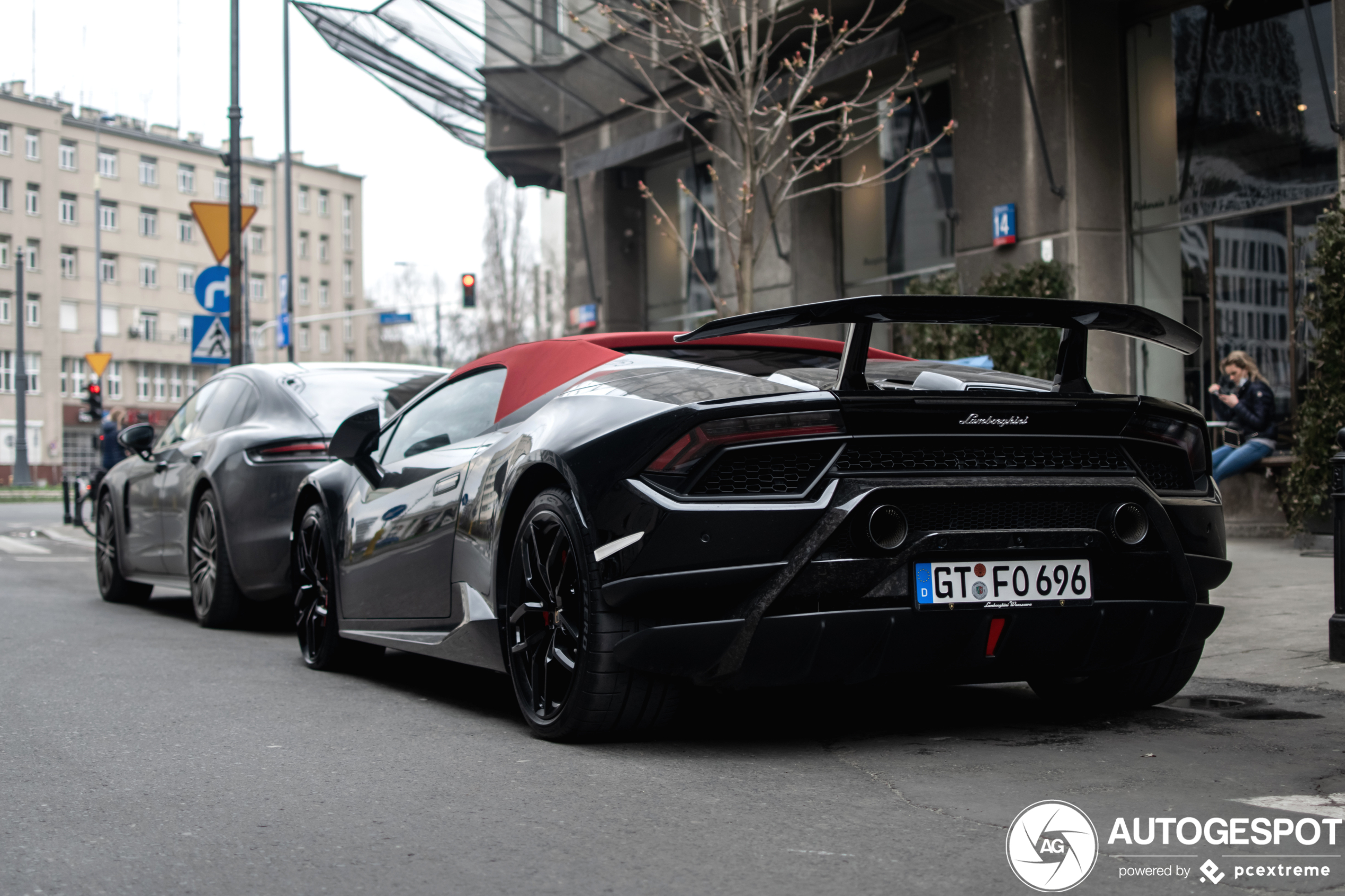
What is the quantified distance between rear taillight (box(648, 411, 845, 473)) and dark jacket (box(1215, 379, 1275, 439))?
912 cm

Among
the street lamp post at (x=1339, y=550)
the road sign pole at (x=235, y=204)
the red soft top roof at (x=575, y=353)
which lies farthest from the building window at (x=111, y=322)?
the street lamp post at (x=1339, y=550)

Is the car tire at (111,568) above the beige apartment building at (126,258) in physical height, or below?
below

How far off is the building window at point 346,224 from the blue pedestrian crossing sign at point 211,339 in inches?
3231

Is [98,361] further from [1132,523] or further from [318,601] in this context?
[1132,523]

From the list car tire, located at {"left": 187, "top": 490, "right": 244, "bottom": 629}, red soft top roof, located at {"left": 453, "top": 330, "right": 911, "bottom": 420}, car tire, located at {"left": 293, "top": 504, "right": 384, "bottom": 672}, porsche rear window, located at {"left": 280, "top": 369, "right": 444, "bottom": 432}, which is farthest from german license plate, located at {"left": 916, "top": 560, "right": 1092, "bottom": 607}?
car tire, located at {"left": 187, "top": 490, "right": 244, "bottom": 629}

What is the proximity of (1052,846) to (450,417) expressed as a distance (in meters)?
3.26

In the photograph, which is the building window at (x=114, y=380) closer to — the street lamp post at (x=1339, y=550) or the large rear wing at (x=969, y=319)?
the street lamp post at (x=1339, y=550)

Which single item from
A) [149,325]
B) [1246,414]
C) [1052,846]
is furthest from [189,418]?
[149,325]

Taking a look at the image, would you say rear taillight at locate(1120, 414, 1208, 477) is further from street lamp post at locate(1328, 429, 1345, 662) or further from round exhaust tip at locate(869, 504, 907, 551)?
street lamp post at locate(1328, 429, 1345, 662)

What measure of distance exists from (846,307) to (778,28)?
13.2 m

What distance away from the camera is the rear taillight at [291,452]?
816 cm

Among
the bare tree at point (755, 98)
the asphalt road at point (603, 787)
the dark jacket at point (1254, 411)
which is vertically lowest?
the asphalt road at point (603, 787)

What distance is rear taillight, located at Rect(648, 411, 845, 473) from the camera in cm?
414

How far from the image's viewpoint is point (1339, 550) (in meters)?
5.93
